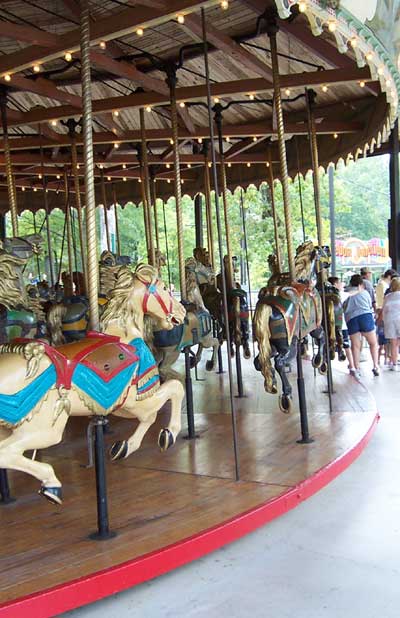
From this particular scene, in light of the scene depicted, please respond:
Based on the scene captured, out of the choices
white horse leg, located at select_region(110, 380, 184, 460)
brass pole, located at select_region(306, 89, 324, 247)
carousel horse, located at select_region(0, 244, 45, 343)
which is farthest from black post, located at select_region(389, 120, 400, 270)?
white horse leg, located at select_region(110, 380, 184, 460)

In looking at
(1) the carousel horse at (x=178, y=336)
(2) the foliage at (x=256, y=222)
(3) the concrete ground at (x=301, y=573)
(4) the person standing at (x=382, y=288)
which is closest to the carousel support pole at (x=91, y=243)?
(3) the concrete ground at (x=301, y=573)

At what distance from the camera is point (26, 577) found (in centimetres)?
267

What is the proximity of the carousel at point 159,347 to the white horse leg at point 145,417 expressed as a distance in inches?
0.4

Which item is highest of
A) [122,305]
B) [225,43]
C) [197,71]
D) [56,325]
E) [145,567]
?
[197,71]

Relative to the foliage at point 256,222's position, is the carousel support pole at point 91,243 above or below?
below

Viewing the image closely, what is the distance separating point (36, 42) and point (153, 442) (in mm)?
3073

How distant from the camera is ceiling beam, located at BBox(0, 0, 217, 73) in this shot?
3.79 m

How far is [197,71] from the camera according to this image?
711cm

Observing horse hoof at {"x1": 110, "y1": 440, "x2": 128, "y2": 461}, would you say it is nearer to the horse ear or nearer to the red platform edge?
the red platform edge

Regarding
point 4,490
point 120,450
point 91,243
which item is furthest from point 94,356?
point 4,490

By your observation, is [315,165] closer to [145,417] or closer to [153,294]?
[153,294]

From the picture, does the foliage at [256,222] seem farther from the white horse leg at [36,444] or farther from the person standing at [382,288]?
the white horse leg at [36,444]

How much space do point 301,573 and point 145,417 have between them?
3.84 feet

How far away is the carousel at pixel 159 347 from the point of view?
9.45 ft
